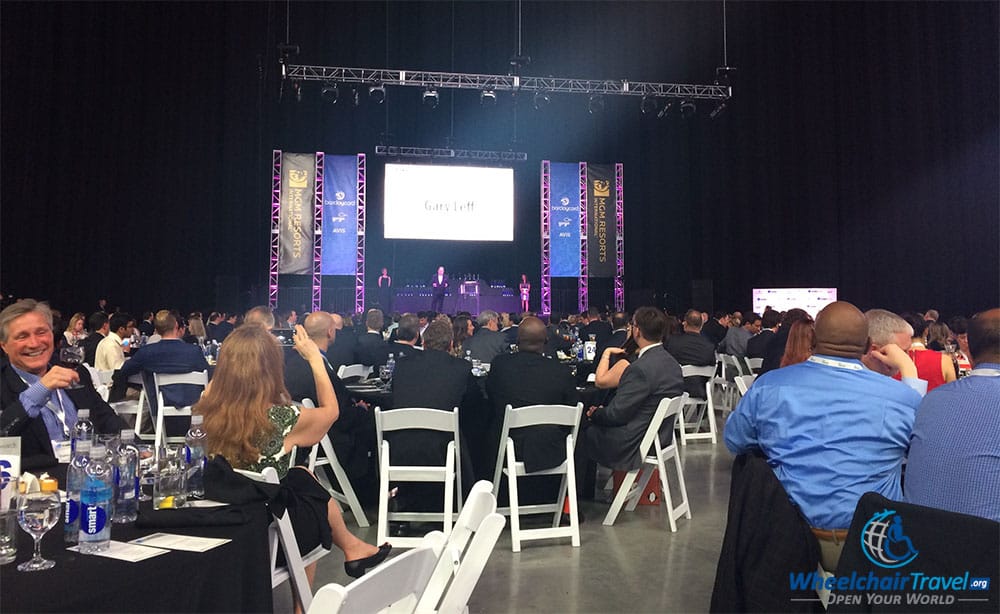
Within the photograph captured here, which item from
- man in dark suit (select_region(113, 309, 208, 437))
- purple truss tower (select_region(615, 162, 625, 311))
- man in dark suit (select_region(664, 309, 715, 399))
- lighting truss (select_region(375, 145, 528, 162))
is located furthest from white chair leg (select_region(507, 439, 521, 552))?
lighting truss (select_region(375, 145, 528, 162))

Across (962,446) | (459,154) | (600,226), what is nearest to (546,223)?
(600,226)

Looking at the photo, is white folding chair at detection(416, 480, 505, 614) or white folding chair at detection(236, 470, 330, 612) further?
white folding chair at detection(236, 470, 330, 612)

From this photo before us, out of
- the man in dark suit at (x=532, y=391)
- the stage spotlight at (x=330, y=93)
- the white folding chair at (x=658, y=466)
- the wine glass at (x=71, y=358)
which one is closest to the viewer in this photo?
the wine glass at (x=71, y=358)

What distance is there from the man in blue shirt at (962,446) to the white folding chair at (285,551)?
1.92 m

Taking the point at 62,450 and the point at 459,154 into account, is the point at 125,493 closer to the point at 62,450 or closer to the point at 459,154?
the point at 62,450

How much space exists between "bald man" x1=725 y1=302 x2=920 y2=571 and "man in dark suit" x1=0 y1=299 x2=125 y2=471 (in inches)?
99.8

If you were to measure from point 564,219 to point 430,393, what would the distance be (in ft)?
37.8

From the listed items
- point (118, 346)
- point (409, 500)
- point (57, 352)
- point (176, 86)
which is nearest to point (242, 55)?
point (176, 86)

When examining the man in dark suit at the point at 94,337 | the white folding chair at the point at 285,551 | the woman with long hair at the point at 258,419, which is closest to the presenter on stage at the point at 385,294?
the man in dark suit at the point at 94,337

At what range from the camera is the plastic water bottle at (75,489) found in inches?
66.7

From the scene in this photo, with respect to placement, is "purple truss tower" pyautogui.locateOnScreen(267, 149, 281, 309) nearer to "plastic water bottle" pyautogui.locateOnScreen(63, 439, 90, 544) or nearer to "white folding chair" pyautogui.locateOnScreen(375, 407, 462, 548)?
"white folding chair" pyautogui.locateOnScreen(375, 407, 462, 548)

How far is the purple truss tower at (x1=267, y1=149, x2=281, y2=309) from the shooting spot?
46.6 feet

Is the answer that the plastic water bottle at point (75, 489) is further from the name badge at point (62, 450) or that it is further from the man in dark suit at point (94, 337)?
→ the man in dark suit at point (94, 337)

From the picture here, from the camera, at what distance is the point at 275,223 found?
14266 millimetres
